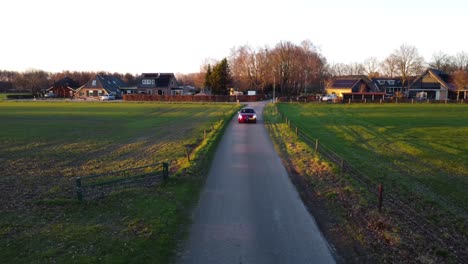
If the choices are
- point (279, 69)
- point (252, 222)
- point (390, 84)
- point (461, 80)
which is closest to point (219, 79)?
point (279, 69)

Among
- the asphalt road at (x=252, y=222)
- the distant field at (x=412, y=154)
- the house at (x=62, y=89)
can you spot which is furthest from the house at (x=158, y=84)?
the asphalt road at (x=252, y=222)

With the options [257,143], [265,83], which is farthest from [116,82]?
[257,143]

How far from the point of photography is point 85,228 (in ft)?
30.7

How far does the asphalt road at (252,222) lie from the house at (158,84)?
270 feet

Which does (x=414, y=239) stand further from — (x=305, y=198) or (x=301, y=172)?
(x=301, y=172)

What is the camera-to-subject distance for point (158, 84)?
316 ft

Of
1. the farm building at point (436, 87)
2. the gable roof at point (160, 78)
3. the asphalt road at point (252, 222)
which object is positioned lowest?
the asphalt road at point (252, 222)

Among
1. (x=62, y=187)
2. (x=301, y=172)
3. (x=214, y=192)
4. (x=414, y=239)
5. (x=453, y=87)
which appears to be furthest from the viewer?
(x=453, y=87)

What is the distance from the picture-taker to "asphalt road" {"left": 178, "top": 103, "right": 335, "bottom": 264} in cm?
804

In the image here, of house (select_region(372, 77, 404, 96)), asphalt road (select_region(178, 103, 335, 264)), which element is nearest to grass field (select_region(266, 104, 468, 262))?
asphalt road (select_region(178, 103, 335, 264))

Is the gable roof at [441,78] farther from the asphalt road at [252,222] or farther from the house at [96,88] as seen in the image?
the asphalt road at [252,222]

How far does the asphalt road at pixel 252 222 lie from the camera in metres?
8.04

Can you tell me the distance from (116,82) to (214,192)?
328 feet

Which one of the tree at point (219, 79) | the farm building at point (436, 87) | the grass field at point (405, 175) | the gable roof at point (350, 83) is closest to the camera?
the grass field at point (405, 175)
